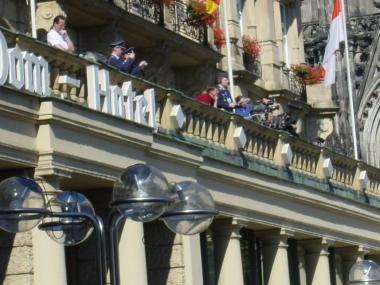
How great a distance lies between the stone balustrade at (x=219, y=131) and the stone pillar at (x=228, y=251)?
1178 mm

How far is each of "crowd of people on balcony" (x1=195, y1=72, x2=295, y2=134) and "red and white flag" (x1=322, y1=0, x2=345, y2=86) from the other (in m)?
8.42

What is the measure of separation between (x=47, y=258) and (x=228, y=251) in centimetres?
830

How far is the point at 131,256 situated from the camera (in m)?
25.2

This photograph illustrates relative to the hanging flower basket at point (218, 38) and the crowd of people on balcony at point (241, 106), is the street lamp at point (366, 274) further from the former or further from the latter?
the hanging flower basket at point (218, 38)

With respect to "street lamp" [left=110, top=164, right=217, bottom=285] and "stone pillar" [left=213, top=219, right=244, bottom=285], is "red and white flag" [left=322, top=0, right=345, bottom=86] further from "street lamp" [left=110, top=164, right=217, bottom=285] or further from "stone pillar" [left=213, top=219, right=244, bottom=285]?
"street lamp" [left=110, top=164, right=217, bottom=285]

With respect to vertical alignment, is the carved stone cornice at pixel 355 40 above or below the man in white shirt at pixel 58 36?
above

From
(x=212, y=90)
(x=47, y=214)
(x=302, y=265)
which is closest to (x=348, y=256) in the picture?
(x=302, y=265)

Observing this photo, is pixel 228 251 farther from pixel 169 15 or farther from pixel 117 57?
pixel 169 15

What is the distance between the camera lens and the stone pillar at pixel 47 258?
22547 millimetres

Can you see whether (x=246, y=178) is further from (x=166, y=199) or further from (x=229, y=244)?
(x=166, y=199)

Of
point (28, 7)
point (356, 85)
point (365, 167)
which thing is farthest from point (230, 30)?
point (356, 85)

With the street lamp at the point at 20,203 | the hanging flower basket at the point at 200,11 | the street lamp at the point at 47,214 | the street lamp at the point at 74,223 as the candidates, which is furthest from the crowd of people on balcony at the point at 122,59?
the hanging flower basket at the point at 200,11

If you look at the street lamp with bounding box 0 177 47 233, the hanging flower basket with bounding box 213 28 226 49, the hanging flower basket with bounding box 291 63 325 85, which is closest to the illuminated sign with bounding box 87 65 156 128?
the street lamp with bounding box 0 177 47 233

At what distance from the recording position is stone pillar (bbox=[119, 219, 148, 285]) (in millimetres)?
25219
